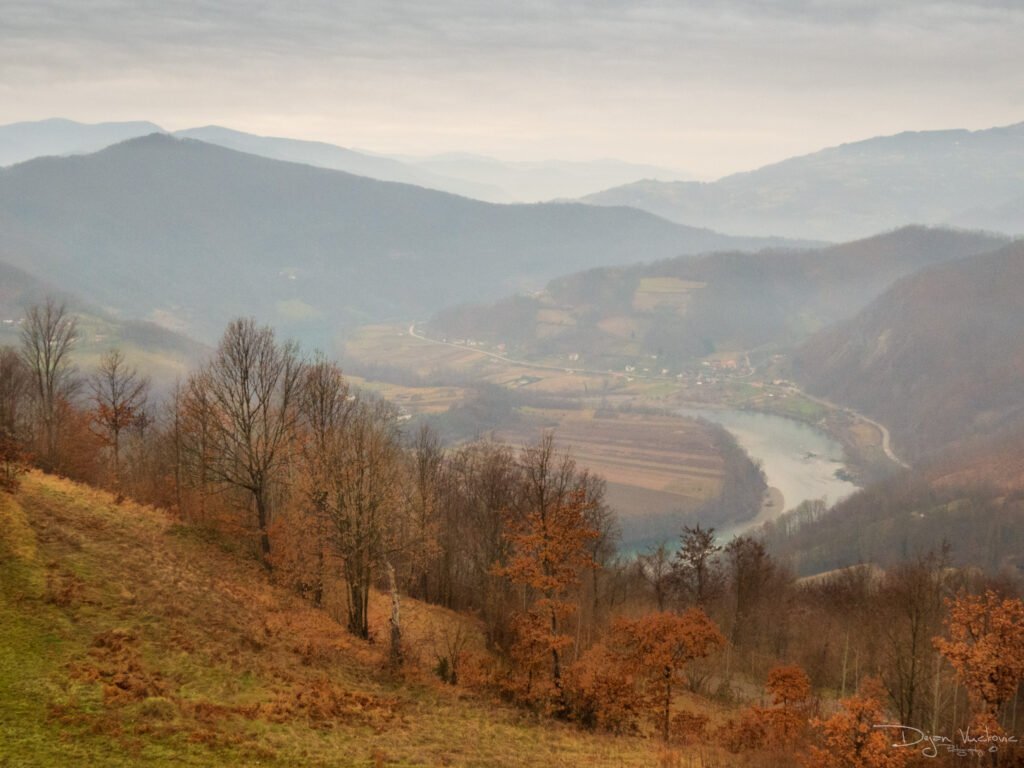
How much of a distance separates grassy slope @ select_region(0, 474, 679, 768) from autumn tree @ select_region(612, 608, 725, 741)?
360 centimetres

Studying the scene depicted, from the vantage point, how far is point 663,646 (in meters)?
32.7

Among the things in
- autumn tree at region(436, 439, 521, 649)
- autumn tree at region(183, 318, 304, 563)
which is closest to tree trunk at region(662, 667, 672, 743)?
autumn tree at region(436, 439, 521, 649)

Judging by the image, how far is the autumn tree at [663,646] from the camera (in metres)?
32.8

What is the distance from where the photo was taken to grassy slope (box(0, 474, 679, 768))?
19.4 meters

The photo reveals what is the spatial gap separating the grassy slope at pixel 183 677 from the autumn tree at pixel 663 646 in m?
3.60

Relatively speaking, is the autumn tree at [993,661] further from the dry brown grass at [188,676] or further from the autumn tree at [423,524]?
the autumn tree at [423,524]

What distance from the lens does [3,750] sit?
56.2 feet

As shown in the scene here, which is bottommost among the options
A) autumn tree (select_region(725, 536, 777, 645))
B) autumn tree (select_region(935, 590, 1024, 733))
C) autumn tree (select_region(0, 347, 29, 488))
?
autumn tree (select_region(725, 536, 777, 645))

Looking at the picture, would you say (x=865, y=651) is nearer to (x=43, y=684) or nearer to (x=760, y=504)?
(x=43, y=684)

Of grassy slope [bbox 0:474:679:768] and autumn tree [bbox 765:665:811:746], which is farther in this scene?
autumn tree [bbox 765:665:811:746]

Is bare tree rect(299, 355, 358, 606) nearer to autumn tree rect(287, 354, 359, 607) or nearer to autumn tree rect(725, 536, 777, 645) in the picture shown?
autumn tree rect(287, 354, 359, 607)

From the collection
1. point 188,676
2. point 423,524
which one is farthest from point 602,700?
point 423,524

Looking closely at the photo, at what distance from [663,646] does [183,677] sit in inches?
751

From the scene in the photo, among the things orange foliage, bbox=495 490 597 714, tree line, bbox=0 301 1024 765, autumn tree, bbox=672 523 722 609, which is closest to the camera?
tree line, bbox=0 301 1024 765
